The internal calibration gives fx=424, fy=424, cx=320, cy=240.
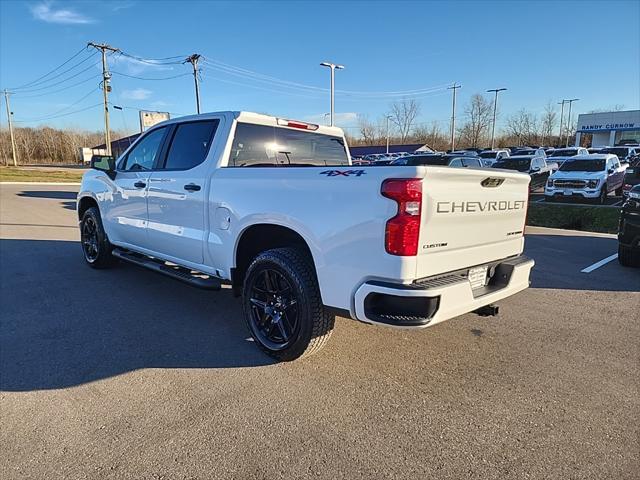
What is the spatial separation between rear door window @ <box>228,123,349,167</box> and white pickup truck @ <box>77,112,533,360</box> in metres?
0.01

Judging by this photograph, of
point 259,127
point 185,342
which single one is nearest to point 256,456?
point 185,342

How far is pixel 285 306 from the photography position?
3.45m

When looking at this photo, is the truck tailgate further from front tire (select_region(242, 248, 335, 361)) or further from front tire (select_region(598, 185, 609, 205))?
front tire (select_region(598, 185, 609, 205))

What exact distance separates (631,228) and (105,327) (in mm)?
7139

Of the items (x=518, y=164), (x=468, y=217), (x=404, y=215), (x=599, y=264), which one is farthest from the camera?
(x=518, y=164)

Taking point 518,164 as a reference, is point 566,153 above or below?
above

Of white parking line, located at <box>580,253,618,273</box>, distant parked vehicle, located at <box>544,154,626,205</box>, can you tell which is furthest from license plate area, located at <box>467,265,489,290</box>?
distant parked vehicle, located at <box>544,154,626,205</box>

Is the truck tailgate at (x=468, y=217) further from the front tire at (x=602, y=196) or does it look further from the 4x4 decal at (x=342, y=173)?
the front tire at (x=602, y=196)

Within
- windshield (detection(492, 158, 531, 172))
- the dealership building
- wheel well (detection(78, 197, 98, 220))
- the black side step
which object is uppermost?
the dealership building

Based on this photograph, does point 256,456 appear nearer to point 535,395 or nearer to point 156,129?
point 535,395

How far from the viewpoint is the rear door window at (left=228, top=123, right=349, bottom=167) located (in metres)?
4.15

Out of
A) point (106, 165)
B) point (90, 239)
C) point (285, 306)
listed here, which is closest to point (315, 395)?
point (285, 306)

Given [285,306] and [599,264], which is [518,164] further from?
[285,306]

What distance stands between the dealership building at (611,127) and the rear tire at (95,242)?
6650 centimetres
